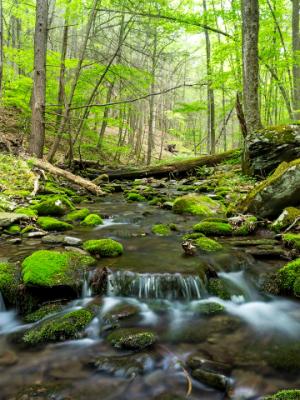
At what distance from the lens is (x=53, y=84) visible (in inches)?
589

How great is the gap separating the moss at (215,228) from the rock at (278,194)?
2.46ft

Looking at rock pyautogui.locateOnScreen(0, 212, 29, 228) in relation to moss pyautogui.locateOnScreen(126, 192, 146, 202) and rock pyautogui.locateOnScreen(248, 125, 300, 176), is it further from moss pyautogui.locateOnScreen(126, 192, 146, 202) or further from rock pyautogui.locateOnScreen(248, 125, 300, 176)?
rock pyautogui.locateOnScreen(248, 125, 300, 176)

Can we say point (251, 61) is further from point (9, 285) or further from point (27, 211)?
point (9, 285)

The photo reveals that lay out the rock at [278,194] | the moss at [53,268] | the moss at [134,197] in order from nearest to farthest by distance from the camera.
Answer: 1. the moss at [53,268]
2. the rock at [278,194]
3. the moss at [134,197]

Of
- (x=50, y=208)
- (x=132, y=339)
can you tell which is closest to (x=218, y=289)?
(x=132, y=339)

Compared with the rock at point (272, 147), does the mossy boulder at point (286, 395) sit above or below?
below

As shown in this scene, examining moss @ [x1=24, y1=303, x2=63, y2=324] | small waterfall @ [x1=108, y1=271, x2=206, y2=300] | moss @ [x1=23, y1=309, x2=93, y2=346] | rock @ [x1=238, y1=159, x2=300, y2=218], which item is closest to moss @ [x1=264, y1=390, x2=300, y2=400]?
small waterfall @ [x1=108, y1=271, x2=206, y2=300]

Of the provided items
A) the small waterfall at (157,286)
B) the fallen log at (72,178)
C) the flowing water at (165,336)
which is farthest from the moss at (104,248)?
the fallen log at (72,178)

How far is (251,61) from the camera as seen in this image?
9.65 m

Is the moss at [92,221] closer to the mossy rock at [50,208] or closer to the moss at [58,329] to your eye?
the mossy rock at [50,208]

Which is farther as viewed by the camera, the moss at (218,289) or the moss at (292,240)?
the moss at (292,240)

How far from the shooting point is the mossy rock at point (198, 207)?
7562mm

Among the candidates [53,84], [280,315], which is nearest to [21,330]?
[280,315]

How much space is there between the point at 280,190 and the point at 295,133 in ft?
10.8
